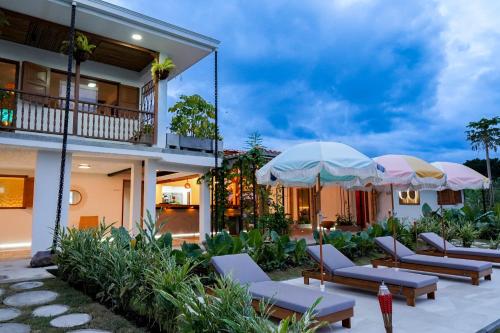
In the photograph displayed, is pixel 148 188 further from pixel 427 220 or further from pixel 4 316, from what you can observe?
pixel 427 220

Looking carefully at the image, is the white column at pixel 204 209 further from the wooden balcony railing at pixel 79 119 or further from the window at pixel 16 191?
the window at pixel 16 191

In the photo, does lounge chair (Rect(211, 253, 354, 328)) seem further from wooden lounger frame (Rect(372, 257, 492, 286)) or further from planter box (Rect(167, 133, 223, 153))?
planter box (Rect(167, 133, 223, 153))

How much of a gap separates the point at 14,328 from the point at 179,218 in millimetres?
10482

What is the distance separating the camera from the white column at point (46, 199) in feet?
28.1

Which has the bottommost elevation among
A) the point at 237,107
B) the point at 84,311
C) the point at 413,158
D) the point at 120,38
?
the point at 84,311

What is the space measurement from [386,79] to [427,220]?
6070 cm

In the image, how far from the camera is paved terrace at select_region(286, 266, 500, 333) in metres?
4.21

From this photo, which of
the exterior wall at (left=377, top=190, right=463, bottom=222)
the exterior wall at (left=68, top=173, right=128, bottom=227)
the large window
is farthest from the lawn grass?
the exterior wall at (left=377, top=190, right=463, bottom=222)

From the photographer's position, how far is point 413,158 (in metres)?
8.09

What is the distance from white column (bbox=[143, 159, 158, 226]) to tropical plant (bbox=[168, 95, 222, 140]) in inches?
67.4

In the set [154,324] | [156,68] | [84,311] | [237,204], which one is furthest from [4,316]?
[237,204]

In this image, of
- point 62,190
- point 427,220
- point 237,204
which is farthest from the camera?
point 237,204

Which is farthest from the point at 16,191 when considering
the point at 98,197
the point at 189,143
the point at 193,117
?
the point at 193,117

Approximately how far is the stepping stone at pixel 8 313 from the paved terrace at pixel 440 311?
3.86m
